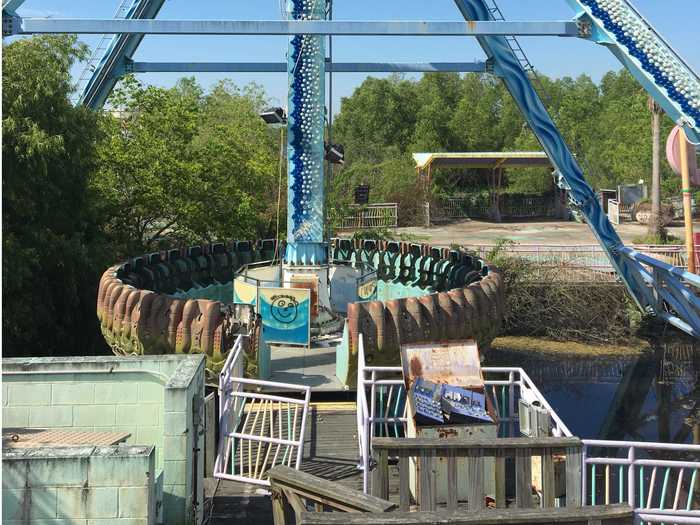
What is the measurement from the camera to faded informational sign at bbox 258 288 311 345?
12539mm

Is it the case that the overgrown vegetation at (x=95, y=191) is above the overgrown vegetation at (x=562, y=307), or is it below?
above

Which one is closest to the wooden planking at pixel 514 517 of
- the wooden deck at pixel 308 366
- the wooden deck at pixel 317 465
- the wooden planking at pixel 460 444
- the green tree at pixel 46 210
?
the wooden planking at pixel 460 444

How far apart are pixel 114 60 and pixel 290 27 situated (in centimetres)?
678

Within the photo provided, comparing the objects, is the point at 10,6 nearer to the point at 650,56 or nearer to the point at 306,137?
the point at 306,137

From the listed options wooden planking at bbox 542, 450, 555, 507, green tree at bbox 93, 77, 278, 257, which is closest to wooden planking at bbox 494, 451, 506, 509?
wooden planking at bbox 542, 450, 555, 507

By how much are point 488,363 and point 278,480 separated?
1262cm

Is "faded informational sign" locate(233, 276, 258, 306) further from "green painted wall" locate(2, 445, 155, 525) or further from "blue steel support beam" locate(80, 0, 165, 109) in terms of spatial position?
"green painted wall" locate(2, 445, 155, 525)

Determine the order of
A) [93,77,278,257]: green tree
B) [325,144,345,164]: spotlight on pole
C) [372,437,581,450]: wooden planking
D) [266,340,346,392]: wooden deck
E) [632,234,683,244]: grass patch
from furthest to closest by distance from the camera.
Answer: [632,234,683,244]: grass patch → [93,77,278,257]: green tree → [325,144,345,164]: spotlight on pole → [266,340,346,392]: wooden deck → [372,437,581,450]: wooden planking

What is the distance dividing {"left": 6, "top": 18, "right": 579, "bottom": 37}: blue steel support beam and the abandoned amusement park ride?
0.02 m

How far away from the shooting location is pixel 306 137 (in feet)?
46.9

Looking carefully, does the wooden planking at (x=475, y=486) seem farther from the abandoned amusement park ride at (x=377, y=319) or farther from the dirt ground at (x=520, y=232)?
the dirt ground at (x=520, y=232)

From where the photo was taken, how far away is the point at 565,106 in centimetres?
5959

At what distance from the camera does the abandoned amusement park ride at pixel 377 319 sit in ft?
19.2

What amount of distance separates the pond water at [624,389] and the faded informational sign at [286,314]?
15.9ft
